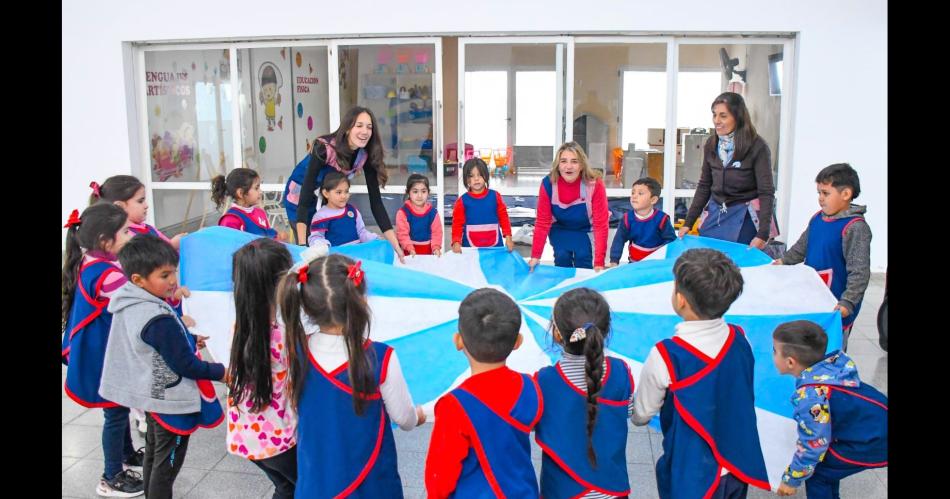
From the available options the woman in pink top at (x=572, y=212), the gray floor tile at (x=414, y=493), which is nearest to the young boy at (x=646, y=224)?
the woman in pink top at (x=572, y=212)

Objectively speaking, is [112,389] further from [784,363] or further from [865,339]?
[865,339]

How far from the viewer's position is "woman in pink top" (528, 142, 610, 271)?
12.5ft

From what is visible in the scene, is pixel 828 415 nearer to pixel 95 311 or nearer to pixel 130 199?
pixel 95 311

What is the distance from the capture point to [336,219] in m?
3.83

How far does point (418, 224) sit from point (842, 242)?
2082 millimetres

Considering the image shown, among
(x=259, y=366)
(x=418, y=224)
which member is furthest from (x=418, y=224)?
(x=259, y=366)

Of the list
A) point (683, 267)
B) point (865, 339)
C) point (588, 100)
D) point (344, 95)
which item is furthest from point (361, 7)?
point (683, 267)

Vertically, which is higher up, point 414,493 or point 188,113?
point 188,113

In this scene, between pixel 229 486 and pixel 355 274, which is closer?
pixel 355 274

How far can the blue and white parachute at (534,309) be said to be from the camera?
2.89 meters

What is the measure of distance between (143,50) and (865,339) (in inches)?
223

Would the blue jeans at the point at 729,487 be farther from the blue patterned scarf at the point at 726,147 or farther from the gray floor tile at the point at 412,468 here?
the blue patterned scarf at the point at 726,147

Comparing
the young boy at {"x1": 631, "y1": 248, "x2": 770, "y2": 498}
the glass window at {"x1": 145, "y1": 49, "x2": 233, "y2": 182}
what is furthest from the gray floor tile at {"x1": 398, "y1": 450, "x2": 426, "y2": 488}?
the glass window at {"x1": 145, "y1": 49, "x2": 233, "y2": 182}

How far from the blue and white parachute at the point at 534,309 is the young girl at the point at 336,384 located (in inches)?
40.7
